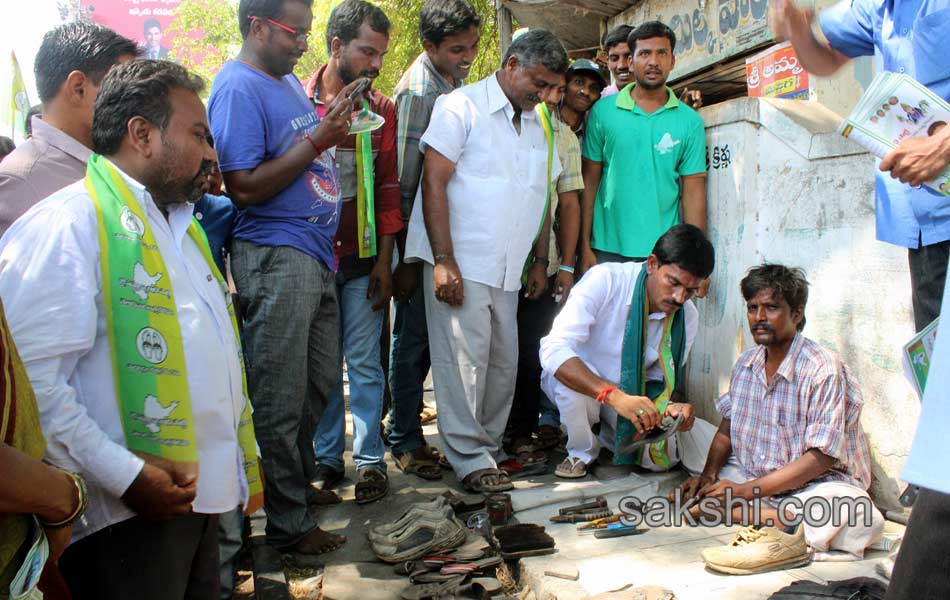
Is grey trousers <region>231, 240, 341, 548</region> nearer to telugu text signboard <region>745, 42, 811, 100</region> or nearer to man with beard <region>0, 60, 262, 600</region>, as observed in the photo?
man with beard <region>0, 60, 262, 600</region>

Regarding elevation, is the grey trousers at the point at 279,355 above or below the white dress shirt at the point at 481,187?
below

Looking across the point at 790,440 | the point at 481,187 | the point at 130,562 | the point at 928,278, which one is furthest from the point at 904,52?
the point at 130,562

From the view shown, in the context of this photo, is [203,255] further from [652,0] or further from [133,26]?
[133,26]

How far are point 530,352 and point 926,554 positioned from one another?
3328mm

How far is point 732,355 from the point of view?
4.43 meters

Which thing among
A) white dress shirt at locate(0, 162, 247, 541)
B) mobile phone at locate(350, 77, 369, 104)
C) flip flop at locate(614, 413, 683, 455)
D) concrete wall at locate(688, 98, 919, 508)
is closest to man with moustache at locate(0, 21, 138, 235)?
white dress shirt at locate(0, 162, 247, 541)

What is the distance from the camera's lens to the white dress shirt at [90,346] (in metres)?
1.56

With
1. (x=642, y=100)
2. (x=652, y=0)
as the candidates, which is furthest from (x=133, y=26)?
(x=642, y=100)

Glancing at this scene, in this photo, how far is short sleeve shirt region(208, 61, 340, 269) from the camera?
3.01 m

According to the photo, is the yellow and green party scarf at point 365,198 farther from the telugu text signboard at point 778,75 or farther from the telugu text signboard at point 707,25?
the telugu text signboard at point 707,25

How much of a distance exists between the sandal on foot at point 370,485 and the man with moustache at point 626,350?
94cm

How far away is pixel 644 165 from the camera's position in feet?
14.6

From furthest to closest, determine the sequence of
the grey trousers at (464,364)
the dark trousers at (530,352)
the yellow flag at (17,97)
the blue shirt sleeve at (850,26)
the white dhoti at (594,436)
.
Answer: the yellow flag at (17,97)
the dark trousers at (530,352)
the white dhoti at (594,436)
the grey trousers at (464,364)
the blue shirt sleeve at (850,26)

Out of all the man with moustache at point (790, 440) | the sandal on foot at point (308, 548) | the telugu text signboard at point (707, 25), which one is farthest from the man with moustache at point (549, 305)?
the telugu text signboard at point (707, 25)
